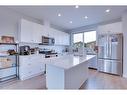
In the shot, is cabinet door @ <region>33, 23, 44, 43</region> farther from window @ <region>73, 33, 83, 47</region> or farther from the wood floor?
window @ <region>73, 33, 83, 47</region>

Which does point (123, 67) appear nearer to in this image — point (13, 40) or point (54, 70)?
point (54, 70)

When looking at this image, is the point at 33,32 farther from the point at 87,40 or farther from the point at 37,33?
the point at 87,40

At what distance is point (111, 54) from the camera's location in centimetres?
495

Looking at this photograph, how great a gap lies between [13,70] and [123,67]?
14.8 ft

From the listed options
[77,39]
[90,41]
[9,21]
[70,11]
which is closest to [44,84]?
[9,21]

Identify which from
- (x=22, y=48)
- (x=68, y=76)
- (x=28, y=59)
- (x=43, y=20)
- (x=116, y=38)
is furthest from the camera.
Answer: (x=43, y=20)

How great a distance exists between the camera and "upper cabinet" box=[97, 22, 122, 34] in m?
5.10

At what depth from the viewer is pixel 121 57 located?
182 inches

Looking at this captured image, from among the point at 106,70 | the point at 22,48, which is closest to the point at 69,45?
the point at 106,70

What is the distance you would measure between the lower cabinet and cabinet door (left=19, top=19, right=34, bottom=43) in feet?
2.39

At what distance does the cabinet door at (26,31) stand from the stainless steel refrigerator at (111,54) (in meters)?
3.40

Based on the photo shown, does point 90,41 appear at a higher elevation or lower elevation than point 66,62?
higher

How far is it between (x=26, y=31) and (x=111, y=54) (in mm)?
3884

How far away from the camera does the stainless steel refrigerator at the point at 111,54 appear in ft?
15.3
